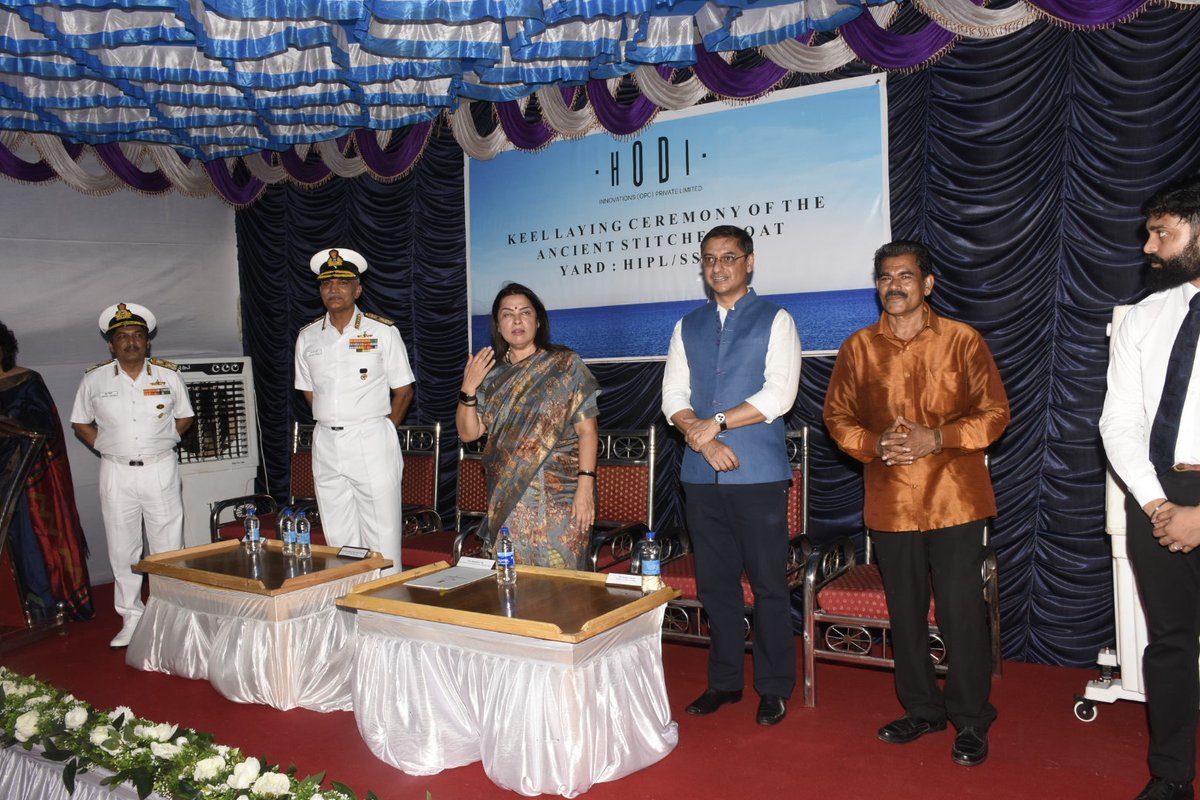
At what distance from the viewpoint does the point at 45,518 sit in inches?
185

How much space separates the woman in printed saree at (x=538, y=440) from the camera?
3283mm

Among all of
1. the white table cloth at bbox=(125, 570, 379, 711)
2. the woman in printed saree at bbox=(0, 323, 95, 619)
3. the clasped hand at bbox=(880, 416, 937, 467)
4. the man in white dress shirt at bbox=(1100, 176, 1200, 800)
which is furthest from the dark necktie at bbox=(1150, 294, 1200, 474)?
the woman in printed saree at bbox=(0, 323, 95, 619)

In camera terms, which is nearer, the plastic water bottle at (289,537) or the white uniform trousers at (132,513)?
the plastic water bottle at (289,537)

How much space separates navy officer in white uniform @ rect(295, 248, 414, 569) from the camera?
166 inches

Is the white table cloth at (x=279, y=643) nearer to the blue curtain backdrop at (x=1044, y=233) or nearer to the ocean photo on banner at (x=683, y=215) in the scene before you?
the ocean photo on banner at (x=683, y=215)

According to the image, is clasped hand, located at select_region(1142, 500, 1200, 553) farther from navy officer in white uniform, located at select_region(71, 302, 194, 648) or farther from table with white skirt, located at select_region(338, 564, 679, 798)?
navy officer in white uniform, located at select_region(71, 302, 194, 648)

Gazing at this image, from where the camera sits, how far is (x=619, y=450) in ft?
15.2

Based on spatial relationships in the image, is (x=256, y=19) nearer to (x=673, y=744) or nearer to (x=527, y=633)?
(x=527, y=633)

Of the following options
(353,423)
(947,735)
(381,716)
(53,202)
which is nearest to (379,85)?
(353,423)

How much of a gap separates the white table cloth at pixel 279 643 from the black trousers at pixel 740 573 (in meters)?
1.35

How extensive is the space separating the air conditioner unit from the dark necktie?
5.19m

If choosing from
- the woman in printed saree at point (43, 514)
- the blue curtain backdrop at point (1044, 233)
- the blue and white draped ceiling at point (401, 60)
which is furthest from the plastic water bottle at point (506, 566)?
the woman in printed saree at point (43, 514)

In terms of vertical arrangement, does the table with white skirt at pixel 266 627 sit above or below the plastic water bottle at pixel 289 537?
below

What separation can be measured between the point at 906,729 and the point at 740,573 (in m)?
0.71
